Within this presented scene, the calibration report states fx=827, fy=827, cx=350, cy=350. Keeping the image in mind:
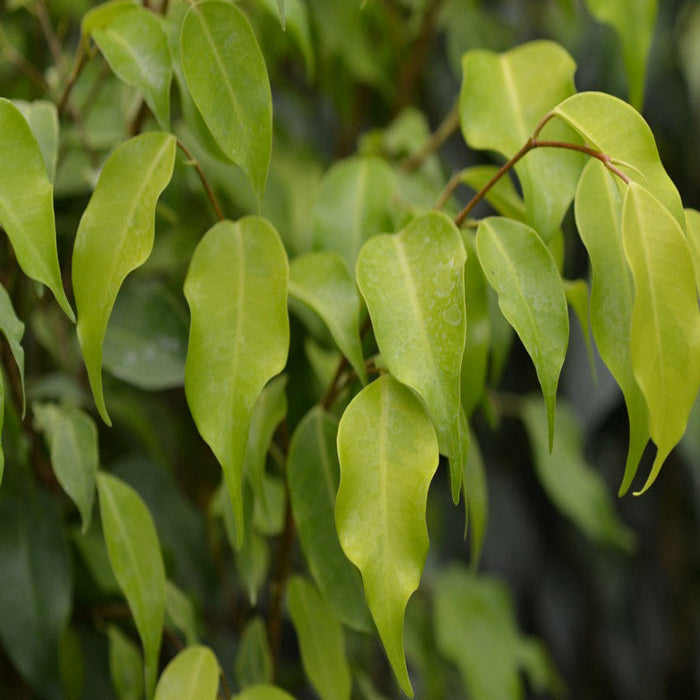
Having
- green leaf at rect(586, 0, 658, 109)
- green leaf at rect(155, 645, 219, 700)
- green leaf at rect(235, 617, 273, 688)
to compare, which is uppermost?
green leaf at rect(586, 0, 658, 109)

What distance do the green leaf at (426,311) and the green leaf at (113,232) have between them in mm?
109

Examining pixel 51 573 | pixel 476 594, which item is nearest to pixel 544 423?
pixel 476 594

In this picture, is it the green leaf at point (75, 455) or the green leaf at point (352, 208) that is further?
the green leaf at point (352, 208)

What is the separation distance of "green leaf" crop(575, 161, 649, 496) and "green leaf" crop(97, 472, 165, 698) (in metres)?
0.25

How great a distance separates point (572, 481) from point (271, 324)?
1.85 ft

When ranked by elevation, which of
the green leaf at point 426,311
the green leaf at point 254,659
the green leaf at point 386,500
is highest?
the green leaf at point 426,311

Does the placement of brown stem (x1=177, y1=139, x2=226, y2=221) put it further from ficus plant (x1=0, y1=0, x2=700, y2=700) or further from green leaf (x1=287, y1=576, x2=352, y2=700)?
green leaf (x1=287, y1=576, x2=352, y2=700)

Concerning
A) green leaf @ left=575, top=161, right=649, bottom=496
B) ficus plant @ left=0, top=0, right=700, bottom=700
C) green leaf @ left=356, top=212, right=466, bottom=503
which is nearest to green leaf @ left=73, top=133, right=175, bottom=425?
ficus plant @ left=0, top=0, right=700, bottom=700

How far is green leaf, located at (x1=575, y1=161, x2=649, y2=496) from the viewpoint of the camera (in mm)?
377

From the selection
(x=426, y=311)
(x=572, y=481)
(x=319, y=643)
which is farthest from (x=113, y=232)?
(x=572, y=481)

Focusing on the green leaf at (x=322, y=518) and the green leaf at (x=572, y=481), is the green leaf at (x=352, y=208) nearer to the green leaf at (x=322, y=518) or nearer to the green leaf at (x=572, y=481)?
the green leaf at (x=322, y=518)

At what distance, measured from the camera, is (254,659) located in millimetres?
532

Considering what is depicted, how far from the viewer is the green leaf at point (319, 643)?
0.50 metres

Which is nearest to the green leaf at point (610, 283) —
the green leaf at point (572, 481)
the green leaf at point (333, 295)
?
the green leaf at point (333, 295)
